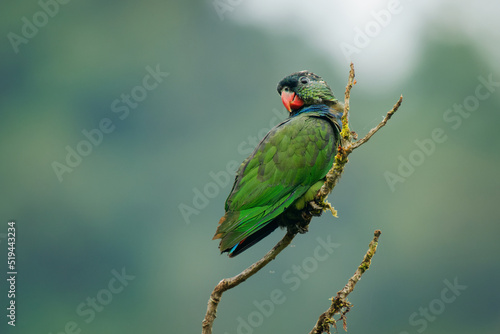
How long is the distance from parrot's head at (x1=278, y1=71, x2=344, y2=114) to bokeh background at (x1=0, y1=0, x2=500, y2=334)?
17.0 meters

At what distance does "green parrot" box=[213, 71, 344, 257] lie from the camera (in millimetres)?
4000

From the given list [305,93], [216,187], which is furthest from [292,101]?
[216,187]

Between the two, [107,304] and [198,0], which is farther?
[198,0]

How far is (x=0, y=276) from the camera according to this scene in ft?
96.0

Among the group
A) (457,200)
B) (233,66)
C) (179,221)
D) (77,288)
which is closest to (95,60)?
(233,66)

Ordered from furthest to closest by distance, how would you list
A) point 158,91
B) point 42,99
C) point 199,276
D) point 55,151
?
point 158,91 → point 42,99 → point 55,151 → point 199,276

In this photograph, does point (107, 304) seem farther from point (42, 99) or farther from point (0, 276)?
point (42, 99)

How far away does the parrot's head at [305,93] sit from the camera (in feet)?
15.3

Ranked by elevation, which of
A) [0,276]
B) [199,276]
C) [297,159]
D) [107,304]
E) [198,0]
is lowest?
[297,159]

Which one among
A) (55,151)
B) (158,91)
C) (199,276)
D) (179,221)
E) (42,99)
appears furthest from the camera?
(158,91)

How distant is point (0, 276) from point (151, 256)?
24.5 feet

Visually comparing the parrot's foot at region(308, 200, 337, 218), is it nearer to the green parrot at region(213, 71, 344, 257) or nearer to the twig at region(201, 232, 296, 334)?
the green parrot at region(213, 71, 344, 257)

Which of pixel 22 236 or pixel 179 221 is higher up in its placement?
pixel 22 236

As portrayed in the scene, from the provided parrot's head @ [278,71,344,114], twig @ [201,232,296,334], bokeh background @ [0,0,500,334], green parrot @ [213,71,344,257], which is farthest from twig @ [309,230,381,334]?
bokeh background @ [0,0,500,334]
